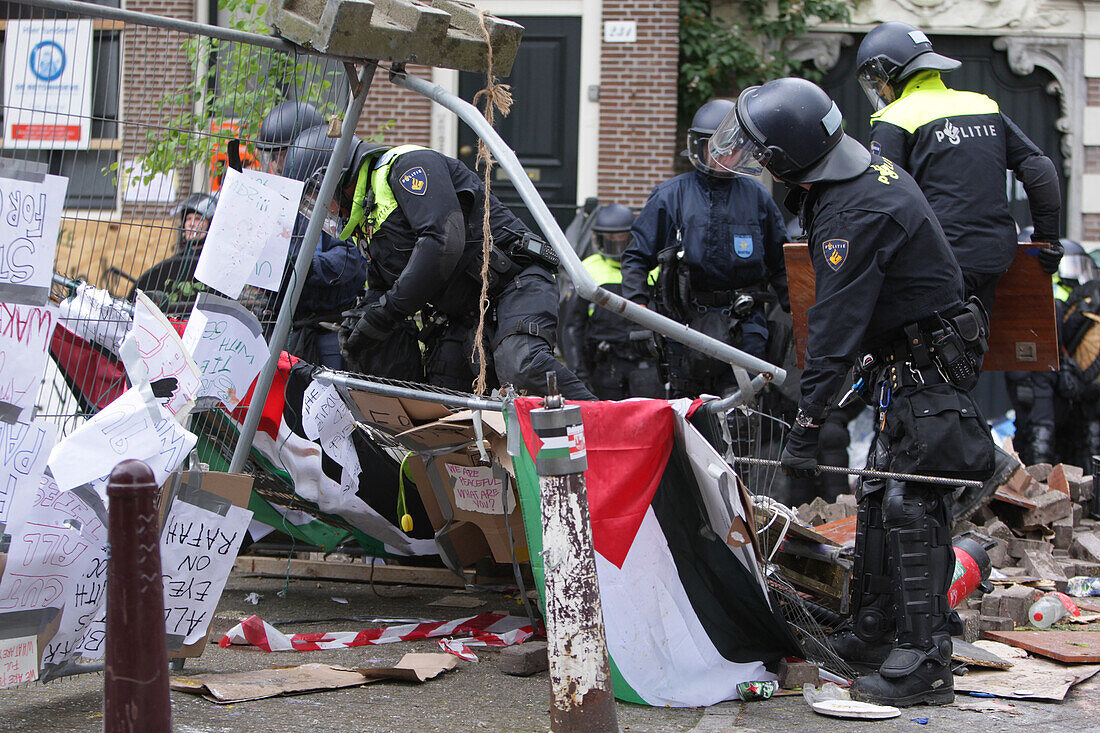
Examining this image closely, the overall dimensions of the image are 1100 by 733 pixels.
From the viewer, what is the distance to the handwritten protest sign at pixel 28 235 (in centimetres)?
322

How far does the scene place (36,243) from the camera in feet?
10.8

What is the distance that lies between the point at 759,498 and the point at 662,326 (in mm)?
846

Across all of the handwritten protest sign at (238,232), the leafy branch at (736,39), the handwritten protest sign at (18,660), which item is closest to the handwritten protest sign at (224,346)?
the handwritten protest sign at (238,232)

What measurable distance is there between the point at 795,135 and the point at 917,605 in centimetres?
161

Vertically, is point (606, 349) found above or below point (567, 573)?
above

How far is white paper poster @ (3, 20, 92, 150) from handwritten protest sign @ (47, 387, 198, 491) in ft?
2.72

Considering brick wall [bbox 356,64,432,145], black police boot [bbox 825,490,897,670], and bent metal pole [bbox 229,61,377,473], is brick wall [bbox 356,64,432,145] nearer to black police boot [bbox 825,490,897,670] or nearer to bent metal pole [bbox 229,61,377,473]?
bent metal pole [bbox 229,61,377,473]

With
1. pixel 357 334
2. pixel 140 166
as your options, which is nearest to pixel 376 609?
pixel 357 334

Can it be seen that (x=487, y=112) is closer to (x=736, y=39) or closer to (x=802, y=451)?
(x=802, y=451)

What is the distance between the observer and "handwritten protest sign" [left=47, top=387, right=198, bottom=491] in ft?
10.5

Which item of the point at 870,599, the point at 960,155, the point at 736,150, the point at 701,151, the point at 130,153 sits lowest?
the point at 870,599

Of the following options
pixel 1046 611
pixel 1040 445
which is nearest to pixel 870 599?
pixel 1046 611

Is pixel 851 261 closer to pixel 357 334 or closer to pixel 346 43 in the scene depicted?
pixel 346 43

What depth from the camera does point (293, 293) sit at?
4.41m
